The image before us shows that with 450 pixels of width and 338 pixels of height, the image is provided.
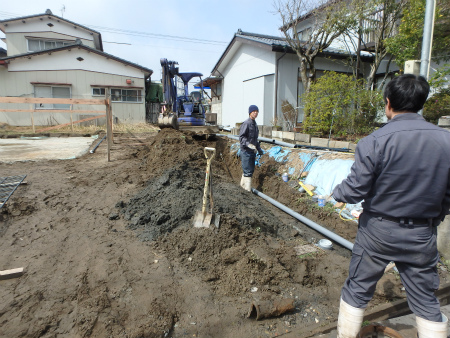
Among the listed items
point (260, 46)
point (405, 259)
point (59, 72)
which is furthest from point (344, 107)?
point (59, 72)

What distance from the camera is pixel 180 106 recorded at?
14414mm

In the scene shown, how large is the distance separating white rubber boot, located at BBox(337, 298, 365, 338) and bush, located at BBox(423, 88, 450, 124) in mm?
7802

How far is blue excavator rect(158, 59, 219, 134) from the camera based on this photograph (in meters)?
11.9

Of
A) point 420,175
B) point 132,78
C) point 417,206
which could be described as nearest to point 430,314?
point 417,206

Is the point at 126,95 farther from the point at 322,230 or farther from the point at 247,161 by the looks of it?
the point at 322,230

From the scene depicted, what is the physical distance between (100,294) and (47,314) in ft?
1.40

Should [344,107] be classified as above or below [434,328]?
above

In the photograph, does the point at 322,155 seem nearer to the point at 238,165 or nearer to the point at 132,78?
the point at 238,165

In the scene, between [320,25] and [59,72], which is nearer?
[320,25]

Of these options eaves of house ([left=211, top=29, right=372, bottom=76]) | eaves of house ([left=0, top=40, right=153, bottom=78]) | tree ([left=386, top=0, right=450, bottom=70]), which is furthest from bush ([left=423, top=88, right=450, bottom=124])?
eaves of house ([left=0, top=40, right=153, bottom=78])

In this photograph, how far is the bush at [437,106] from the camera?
7773mm

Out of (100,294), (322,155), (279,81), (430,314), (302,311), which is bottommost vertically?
(302,311)

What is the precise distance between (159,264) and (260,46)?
11.6 m

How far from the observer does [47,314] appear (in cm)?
247
